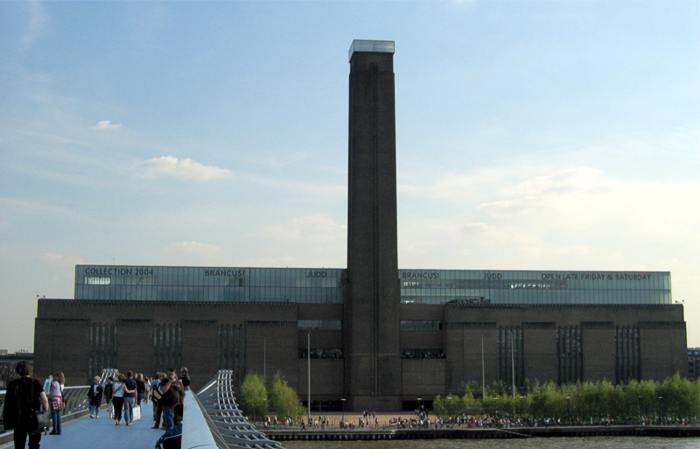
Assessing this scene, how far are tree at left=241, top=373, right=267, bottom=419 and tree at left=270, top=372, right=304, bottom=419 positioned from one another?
176 centimetres

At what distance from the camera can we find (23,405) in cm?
1977

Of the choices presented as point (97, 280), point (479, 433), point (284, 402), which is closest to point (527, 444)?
point (479, 433)

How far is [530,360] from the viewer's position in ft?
428

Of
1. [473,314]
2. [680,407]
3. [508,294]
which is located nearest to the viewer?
[680,407]

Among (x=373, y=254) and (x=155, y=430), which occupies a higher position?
(x=373, y=254)

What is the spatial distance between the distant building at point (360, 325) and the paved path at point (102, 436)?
90.5 metres

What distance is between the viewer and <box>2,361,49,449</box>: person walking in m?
19.6

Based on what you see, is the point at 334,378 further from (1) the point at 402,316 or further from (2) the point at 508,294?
(2) the point at 508,294

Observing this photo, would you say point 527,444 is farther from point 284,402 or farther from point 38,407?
point 38,407

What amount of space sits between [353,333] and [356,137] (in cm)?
2288

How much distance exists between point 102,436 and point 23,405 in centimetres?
791

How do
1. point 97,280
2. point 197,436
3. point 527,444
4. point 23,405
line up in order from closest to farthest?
1. point 197,436
2. point 23,405
3. point 527,444
4. point 97,280

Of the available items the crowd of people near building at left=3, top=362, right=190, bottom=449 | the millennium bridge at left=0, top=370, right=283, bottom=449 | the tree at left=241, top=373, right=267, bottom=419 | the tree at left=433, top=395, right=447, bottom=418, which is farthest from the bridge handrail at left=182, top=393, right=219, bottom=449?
the tree at left=433, top=395, right=447, bottom=418

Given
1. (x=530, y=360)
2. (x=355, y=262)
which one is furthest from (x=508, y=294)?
(x=355, y=262)
